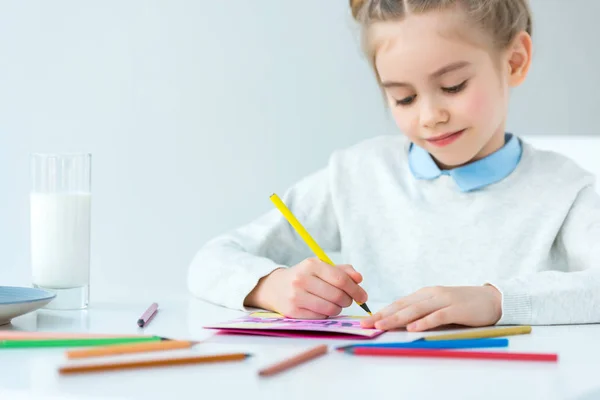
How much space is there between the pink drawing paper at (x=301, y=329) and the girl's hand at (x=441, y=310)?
25 millimetres

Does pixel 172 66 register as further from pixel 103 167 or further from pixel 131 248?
pixel 131 248

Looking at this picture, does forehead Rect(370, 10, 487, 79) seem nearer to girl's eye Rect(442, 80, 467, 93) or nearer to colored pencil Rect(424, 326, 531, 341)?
girl's eye Rect(442, 80, 467, 93)

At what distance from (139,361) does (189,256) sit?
5.88ft

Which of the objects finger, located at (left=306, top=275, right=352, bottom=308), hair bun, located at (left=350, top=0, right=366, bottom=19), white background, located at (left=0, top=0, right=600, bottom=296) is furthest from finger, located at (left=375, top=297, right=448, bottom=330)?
white background, located at (left=0, top=0, right=600, bottom=296)

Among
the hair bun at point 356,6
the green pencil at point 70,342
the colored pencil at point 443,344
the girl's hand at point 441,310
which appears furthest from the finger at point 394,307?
the hair bun at point 356,6

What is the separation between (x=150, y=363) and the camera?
0.61 meters

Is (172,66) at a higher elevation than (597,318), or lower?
higher

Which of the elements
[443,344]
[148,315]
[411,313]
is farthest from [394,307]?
[148,315]

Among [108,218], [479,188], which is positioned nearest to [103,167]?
[108,218]

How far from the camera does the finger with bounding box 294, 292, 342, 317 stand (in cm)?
92

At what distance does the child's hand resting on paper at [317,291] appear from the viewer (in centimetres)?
93

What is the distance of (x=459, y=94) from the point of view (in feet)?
3.90

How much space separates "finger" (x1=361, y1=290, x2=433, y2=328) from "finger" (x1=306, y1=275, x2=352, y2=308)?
80 mm

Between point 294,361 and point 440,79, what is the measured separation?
646 mm
